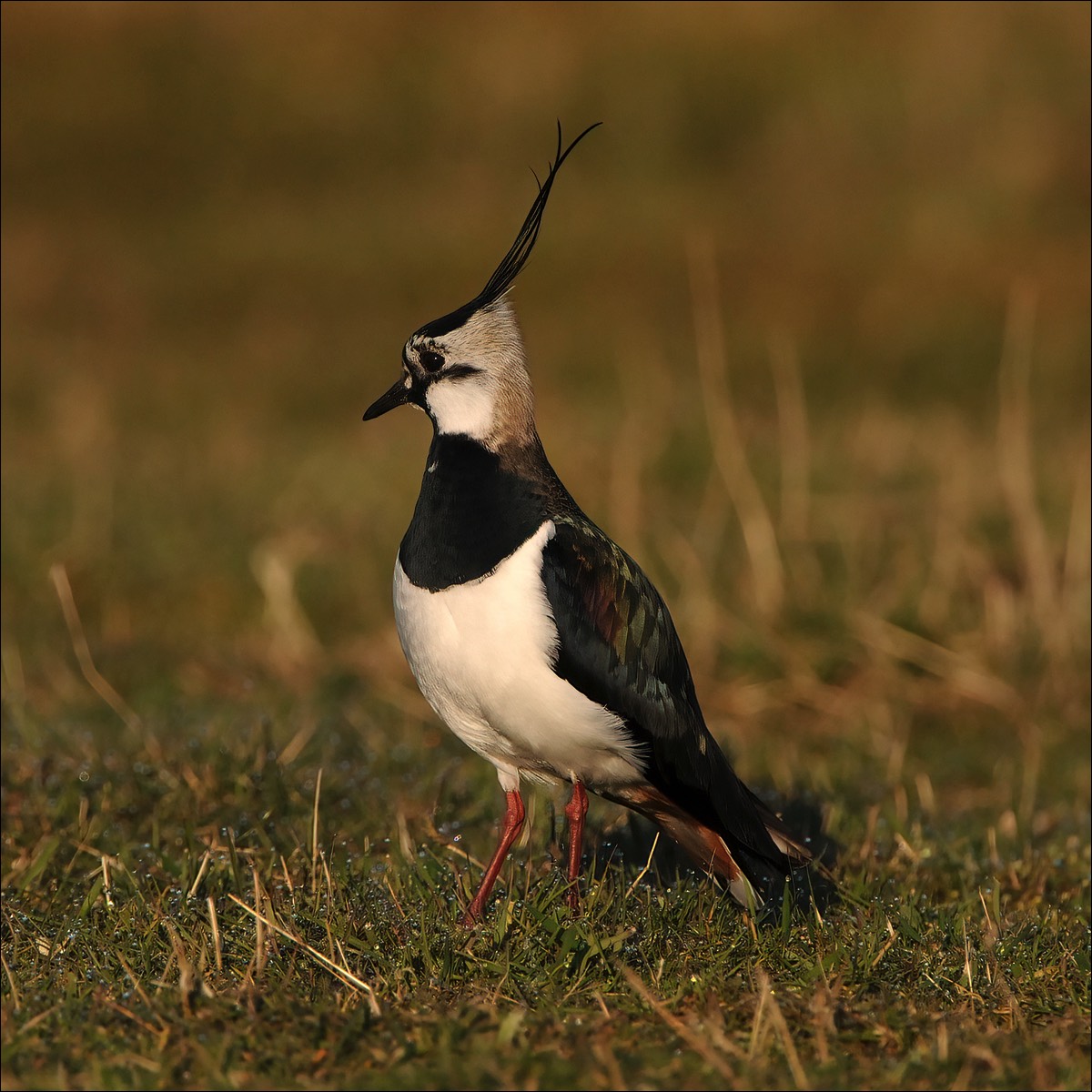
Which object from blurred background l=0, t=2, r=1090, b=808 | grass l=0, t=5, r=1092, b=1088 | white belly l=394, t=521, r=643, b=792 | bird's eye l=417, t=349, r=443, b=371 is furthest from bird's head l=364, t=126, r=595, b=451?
blurred background l=0, t=2, r=1090, b=808

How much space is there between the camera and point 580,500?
9.91 metres

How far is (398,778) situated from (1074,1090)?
10.4 ft

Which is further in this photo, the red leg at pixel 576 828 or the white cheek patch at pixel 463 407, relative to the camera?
the white cheek patch at pixel 463 407

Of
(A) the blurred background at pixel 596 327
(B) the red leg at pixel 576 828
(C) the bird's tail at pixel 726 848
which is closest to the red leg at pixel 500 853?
(B) the red leg at pixel 576 828

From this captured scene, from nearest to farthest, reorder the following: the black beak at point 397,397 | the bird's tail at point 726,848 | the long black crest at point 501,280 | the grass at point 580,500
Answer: the grass at point 580,500, the bird's tail at point 726,848, the long black crest at point 501,280, the black beak at point 397,397

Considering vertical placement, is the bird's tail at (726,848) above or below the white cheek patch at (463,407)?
below

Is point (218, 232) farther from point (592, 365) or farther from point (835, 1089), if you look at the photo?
point (835, 1089)

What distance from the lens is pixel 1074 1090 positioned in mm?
3119

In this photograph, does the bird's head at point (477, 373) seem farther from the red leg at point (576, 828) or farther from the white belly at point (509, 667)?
the red leg at point (576, 828)

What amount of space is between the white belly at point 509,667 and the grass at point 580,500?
38 centimetres

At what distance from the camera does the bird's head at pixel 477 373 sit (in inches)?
174

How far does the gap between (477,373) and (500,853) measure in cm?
133

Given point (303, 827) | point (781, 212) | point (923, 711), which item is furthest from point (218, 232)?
point (303, 827)

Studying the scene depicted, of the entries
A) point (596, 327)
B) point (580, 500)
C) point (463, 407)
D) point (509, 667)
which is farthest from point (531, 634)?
point (596, 327)
